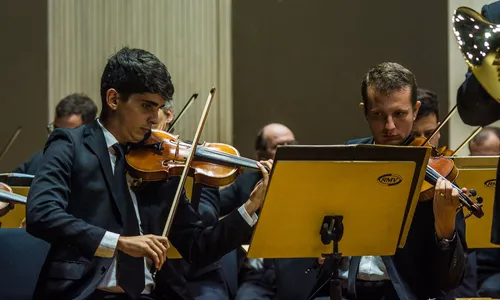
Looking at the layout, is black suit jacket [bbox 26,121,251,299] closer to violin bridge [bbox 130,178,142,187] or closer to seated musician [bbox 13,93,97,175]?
violin bridge [bbox 130,178,142,187]

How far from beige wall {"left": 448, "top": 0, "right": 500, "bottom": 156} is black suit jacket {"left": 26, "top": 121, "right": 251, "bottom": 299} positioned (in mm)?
2744

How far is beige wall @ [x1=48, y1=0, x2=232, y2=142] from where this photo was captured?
496 cm

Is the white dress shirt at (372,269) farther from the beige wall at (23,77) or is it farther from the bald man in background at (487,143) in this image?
the beige wall at (23,77)

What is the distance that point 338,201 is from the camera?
2320 millimetres

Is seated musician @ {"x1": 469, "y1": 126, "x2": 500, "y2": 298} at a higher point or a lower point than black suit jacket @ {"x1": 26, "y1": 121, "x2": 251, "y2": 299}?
lower

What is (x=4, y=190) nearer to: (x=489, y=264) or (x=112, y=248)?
(x=112, y=248)

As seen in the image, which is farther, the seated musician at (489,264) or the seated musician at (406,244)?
the seated musician at (489,264)

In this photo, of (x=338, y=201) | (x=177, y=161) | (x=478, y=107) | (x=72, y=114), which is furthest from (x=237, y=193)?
(x=478, y=107)

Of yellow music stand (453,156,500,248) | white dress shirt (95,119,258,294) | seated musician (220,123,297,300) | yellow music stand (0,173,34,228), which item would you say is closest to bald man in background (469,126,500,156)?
seated musician (220,123,297,300)

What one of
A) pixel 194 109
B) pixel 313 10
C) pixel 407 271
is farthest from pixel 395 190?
pixel 313 10

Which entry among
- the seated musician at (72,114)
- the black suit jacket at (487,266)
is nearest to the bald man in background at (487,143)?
the black suit jacket at (487,266)

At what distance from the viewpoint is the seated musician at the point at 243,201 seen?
145 inches

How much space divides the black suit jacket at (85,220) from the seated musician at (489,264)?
161 cm

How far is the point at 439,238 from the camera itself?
8.52 feet
